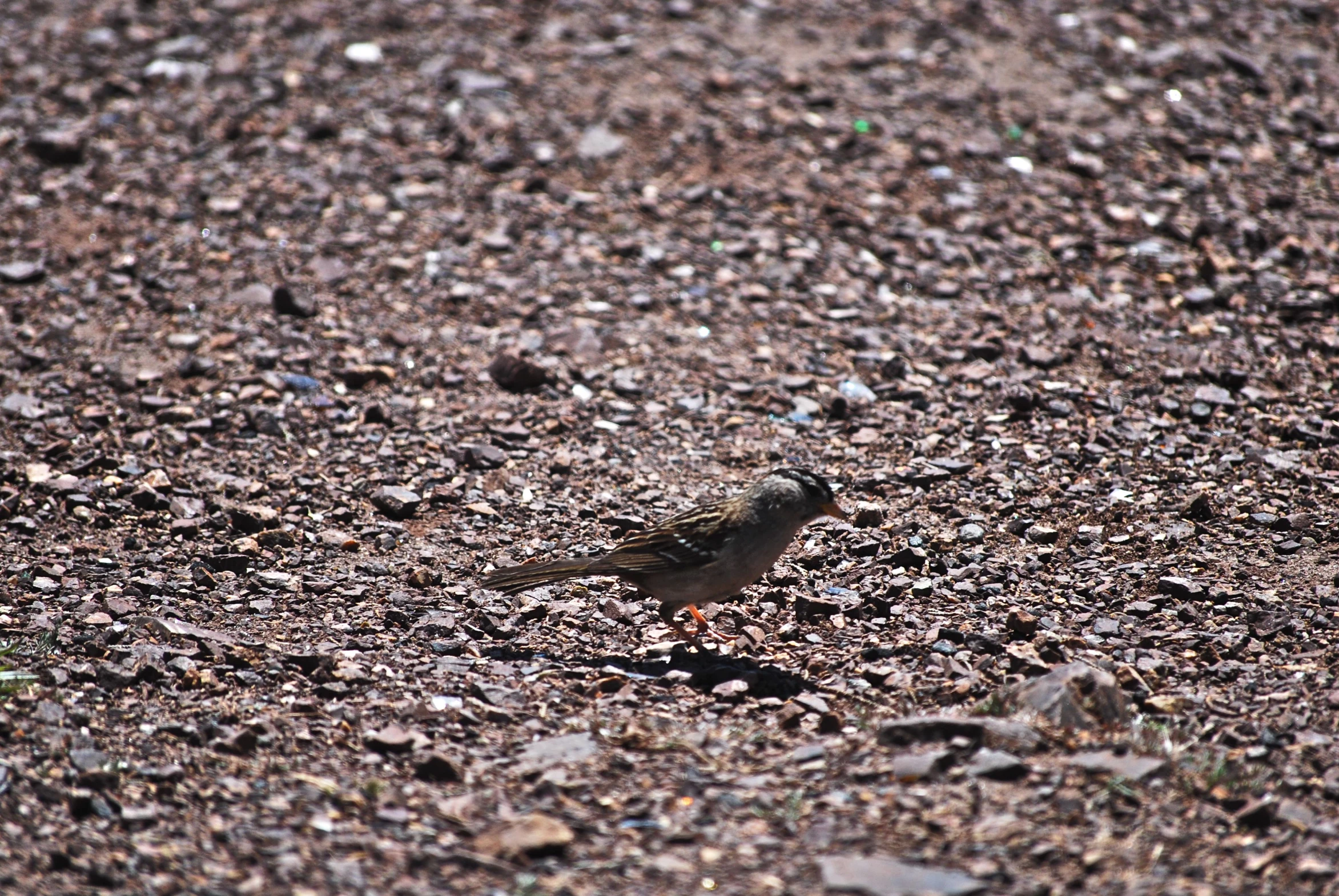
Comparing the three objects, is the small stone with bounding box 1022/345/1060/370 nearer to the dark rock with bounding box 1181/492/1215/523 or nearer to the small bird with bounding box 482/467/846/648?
the dark rock with bounding box 1181/492/1215/523

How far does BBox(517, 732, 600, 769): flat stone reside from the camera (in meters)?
5.30

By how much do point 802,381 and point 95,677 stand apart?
4.94m

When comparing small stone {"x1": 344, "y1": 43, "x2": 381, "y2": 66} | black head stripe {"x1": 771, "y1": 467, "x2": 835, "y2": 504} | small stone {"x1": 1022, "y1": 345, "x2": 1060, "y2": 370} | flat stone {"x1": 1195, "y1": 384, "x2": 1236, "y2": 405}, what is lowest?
flat stone {"x1": 1195, "y1": 384, "x2": 1236, "y2": 405}

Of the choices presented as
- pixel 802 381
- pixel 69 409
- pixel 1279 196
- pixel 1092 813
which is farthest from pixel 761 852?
pixel 1279 196

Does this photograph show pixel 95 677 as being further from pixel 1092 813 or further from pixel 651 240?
pixel 651 240

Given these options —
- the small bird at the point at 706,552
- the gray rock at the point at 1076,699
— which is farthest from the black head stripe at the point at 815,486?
the gray rock at the point at 1076,699

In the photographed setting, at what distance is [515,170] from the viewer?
1087 cm

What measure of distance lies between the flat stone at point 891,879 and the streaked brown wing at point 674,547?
213cm

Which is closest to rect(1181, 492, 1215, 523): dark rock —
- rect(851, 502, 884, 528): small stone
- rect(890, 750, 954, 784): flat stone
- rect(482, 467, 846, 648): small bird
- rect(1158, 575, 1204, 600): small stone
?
rect(1158, 575, 1204, 600): small stone

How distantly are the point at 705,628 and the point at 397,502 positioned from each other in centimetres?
212

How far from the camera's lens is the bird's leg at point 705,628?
260 inches

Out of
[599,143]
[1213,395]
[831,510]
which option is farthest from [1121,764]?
[599,143]

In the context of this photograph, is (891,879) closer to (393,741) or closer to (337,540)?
(393,741)

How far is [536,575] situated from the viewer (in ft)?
21.4
